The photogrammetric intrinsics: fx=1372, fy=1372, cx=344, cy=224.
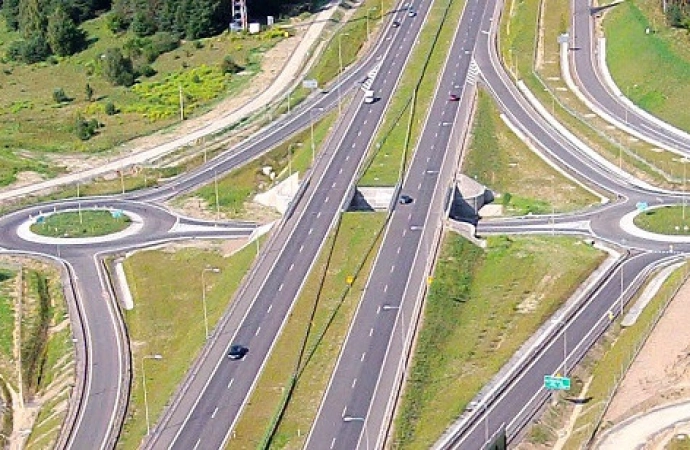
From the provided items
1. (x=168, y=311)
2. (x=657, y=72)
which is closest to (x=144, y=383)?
(x=168, y=311)

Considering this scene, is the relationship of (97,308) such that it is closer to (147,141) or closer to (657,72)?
(147,141)

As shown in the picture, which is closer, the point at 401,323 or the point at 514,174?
the point at 401,323

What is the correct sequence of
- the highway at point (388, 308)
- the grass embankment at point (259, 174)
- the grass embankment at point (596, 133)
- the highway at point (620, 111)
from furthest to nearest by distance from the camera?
the highway at point (620, 111) → the grass embankment at point (259, 174) → the grass embankment at point (596, 133) → the highway at point (388, 308)

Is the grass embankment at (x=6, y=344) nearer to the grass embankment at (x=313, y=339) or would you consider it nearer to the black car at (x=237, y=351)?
the black car at (x=237, y=351)

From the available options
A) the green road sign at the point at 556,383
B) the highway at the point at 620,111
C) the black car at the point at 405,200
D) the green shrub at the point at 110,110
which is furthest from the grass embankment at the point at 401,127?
the green road sign at the point at 556,383

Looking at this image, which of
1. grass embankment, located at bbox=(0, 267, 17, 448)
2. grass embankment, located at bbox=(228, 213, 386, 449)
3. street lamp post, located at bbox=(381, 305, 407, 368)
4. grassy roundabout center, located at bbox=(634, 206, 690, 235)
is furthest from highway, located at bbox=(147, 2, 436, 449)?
grassy roundabout center, located at bbox=(634, 206, 690, 235)

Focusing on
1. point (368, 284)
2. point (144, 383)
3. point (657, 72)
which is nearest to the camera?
point (144, 383)

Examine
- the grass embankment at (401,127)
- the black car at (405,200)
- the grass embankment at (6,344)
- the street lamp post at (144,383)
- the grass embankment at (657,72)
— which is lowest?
the grass embankment at (6,344)
